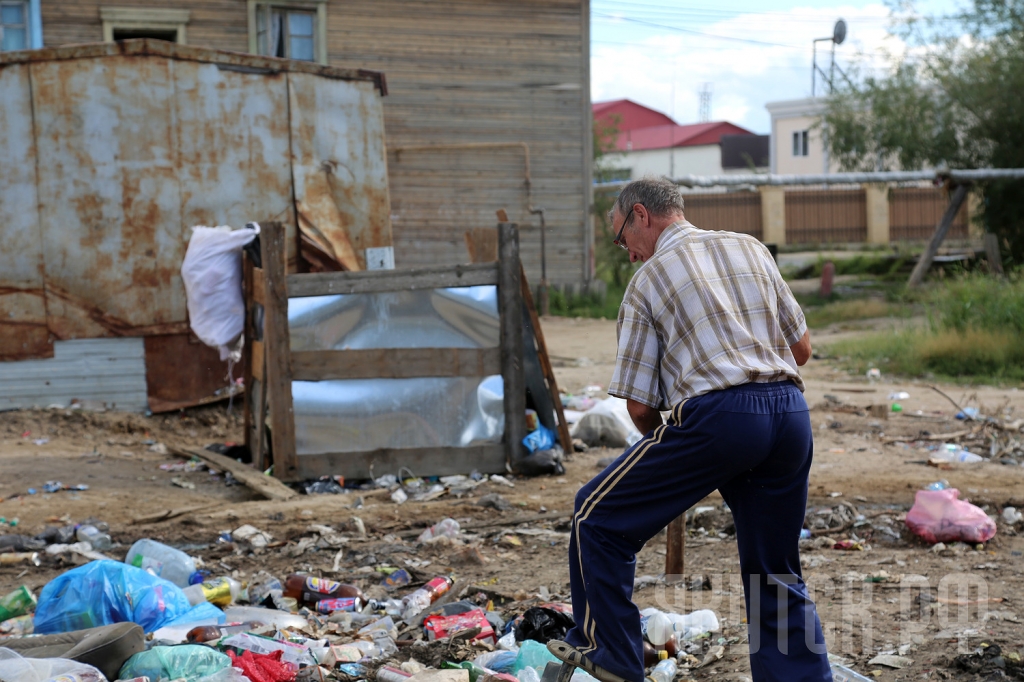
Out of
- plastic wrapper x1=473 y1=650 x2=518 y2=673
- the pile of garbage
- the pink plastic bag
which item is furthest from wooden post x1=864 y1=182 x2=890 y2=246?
plastic wrapper x1=473 y1=650 x2=518 y2=673

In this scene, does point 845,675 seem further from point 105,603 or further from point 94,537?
point 94,537

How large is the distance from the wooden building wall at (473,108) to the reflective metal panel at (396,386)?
8716 millimetres

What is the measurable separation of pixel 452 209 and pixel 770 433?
43.6 feet

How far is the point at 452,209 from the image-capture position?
1581 cm

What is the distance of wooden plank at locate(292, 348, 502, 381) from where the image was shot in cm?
675

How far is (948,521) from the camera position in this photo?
16.9ft

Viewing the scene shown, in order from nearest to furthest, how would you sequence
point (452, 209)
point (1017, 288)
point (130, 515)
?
point (130, 515), point (1017, 288), point (452, 209)

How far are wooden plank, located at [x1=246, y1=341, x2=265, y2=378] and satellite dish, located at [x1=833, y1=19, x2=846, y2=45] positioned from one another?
35.0m

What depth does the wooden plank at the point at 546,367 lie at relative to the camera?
280 inches

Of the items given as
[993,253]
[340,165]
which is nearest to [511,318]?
[340,165]

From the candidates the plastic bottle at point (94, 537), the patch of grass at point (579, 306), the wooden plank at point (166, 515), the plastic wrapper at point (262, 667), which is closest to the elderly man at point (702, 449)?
the plastic wrapper at point (262, 667)

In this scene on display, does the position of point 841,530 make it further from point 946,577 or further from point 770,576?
point 770,576

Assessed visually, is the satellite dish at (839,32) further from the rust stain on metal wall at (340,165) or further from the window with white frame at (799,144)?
the rust stain on metal wall at (340,165)

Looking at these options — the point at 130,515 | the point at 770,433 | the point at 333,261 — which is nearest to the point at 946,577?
the point at 770,433
